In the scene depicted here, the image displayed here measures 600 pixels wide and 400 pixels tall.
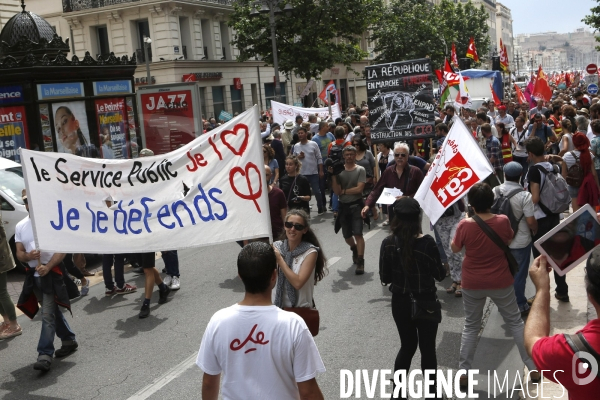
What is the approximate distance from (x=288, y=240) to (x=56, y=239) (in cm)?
217

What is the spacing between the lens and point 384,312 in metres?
8.17

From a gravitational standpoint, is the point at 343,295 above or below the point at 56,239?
below

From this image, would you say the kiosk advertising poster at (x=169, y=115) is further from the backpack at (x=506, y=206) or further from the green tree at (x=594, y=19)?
the green tree at (x=594, y=19)

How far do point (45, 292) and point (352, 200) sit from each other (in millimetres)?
4355

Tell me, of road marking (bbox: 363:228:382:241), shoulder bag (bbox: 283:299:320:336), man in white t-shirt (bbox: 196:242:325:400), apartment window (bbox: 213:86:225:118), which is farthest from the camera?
apartment window (bbox: 213:86:225:118)

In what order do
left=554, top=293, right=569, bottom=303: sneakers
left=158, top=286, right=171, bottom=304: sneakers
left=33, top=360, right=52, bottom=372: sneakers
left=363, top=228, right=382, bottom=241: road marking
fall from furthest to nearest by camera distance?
left=363, top=228, right=382, bottom=241: road marking → left=158, top=286, right=171, bottom=304: sneakers → left=554, top=293, right=569, bottom=303: sneakers → left=33, top=360, right=52, bottom=372: sneakers

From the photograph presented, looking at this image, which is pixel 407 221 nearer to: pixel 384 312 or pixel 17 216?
pixel 384 312

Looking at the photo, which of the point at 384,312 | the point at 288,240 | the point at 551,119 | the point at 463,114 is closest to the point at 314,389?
the point at 288,240

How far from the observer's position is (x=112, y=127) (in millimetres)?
15969

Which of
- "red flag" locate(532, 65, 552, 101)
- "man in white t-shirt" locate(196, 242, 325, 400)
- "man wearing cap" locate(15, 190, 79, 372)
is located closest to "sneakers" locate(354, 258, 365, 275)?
"man wearing cap" locate(15, 190, 79, 372)

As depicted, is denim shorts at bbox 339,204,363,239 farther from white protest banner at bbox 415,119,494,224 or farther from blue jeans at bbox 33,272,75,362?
blue jeans at bbox 33,272,75,362

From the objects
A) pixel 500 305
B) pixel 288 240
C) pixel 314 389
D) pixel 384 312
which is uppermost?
pixel 288 240

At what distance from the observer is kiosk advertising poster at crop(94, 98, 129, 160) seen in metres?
15.7

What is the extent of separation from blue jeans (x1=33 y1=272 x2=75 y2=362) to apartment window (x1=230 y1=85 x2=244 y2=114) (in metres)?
35.3
